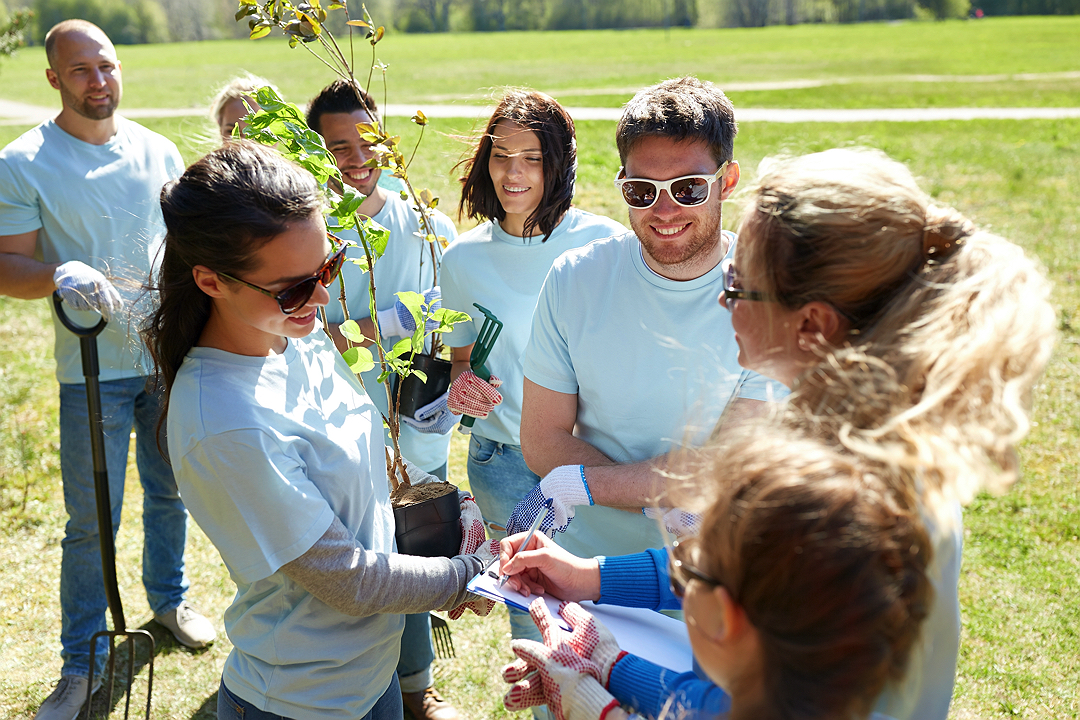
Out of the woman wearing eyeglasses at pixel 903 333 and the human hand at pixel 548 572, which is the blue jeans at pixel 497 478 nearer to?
the human hand at pixel 548 572

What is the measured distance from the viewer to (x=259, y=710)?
168 cm

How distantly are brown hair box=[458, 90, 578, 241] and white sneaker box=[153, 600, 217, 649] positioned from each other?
209cm

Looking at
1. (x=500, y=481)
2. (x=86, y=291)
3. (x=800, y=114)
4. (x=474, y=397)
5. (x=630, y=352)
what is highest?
(x=800, y=114)

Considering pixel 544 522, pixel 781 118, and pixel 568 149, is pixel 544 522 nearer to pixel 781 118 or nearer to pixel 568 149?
pixel 568 149

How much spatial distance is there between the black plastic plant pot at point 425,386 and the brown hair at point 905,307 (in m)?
1.35

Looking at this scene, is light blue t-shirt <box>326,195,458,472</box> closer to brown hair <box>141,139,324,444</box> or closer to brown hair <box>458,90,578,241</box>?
brown hair <box>458,90,578,241</box>

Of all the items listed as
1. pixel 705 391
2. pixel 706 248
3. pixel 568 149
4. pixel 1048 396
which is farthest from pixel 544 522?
pixel 1048 396

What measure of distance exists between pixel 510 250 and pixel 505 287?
0.14 meters

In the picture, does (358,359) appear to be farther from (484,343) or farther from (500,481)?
(500,481)

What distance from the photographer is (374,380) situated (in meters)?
2.99

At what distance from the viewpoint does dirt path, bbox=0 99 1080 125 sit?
16.7 meters

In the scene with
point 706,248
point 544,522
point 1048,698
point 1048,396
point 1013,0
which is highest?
point 1013,0

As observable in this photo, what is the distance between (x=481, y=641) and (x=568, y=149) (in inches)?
80.5

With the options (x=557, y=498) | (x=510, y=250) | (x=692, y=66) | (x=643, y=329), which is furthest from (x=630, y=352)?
(x=692, y=66)
